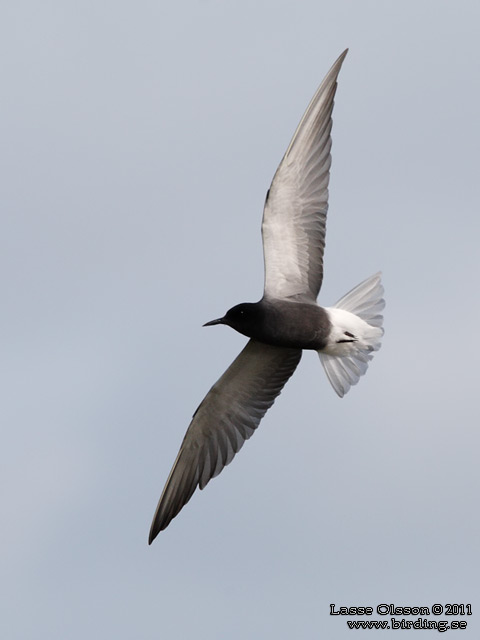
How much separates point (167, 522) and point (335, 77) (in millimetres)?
4977

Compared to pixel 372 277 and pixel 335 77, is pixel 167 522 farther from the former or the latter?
pixel 335 77

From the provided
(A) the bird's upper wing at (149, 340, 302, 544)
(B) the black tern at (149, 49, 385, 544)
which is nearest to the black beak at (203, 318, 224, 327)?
(B) the black tern at (149, 49, 385, 544)

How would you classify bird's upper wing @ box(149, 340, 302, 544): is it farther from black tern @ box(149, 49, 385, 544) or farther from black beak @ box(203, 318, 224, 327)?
black beak @ box(203, 318, 224, 327)

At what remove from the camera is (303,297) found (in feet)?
36.9

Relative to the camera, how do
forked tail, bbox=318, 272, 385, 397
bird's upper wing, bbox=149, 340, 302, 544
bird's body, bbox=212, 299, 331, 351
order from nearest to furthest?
1. bird's body, bbox=212, 299, 331, 351
2. forked tail, bbox=318, 272, 385, 397
3. bird's upper wing, bbox=149, 340, 302, 544

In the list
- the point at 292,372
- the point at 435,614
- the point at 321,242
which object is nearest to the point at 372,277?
the point at 321,242

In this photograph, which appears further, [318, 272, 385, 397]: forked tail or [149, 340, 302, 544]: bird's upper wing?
[149, 340, 302, 544]: bird's upper wing

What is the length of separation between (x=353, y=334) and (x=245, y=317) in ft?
3.58

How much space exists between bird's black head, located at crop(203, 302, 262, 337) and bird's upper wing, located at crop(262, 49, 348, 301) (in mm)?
377

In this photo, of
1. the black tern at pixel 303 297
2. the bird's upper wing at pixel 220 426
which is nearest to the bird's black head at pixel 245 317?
the black tern at pixel 303 297

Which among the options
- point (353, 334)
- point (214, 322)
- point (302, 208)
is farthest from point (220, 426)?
point (302, 208)

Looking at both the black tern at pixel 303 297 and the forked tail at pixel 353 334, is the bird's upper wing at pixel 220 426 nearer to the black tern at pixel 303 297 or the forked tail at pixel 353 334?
the black tern at pixel 303 297

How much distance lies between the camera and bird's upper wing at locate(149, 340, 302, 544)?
11.9 m

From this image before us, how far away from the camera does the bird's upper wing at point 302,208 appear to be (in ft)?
36.6
